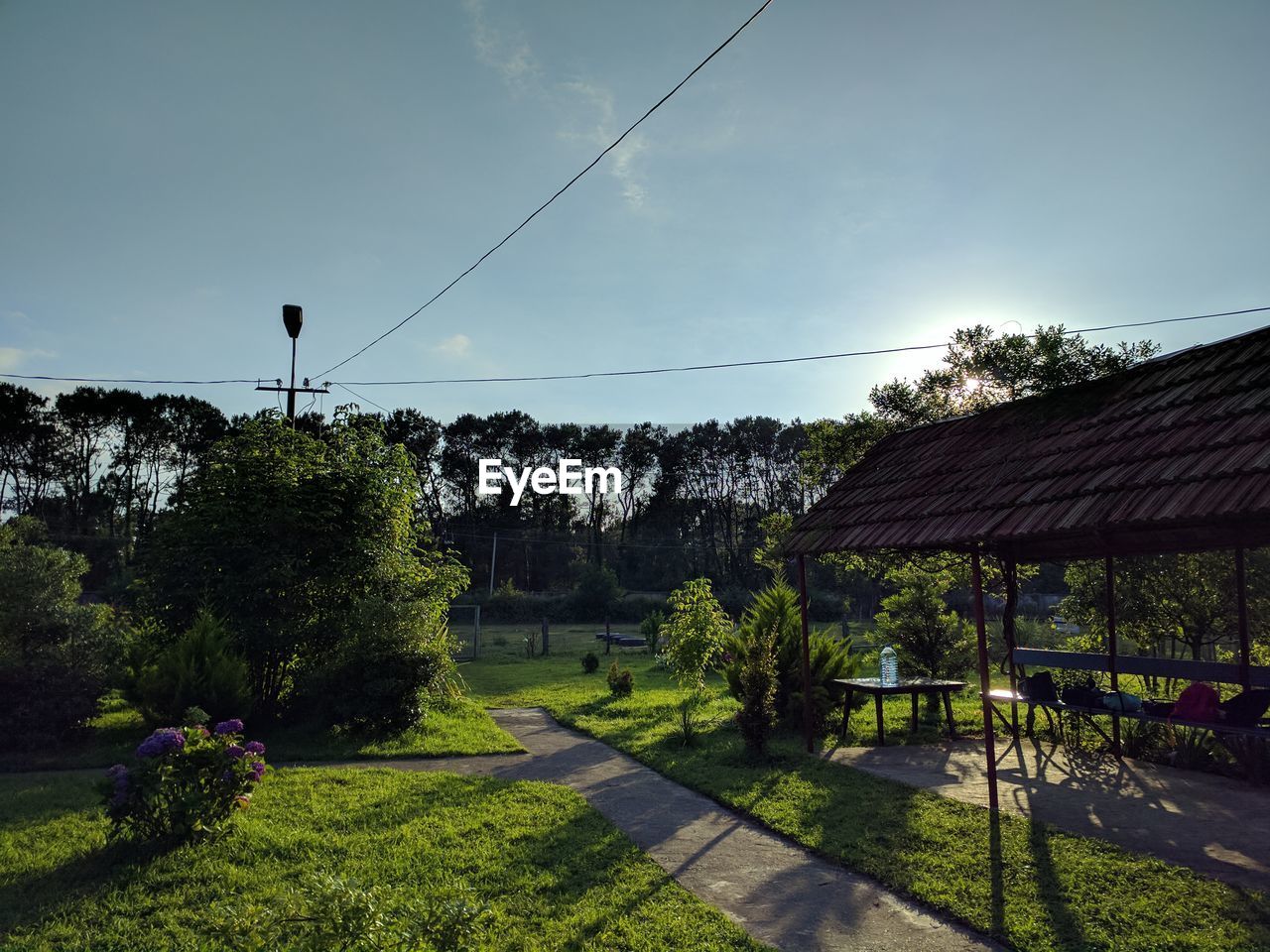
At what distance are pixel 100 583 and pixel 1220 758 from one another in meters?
47.8

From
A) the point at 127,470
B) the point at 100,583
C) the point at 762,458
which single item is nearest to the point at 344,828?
the point at 100,583

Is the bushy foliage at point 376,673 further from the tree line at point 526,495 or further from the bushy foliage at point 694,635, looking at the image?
the tree line at point 526,495

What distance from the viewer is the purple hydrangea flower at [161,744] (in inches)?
245

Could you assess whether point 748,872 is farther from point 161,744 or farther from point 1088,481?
point 161,744

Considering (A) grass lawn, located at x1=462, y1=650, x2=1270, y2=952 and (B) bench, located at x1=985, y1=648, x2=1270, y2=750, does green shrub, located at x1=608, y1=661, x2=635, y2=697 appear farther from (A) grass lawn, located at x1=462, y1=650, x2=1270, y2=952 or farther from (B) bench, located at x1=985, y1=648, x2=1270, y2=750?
(B) bench, located at x1=985, y1=648, x2=1270, y2=750

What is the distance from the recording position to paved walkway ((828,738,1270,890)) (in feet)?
20.1

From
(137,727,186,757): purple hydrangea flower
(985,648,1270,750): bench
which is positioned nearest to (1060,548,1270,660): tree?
(985,648,1270,750): bench

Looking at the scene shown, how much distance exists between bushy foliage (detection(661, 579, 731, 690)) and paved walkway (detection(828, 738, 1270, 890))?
4121mm

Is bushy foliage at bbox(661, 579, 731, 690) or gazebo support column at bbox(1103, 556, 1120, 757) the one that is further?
bushy foliage at bbox(661, 579, 731, 690)

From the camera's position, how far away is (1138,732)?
10039 mm

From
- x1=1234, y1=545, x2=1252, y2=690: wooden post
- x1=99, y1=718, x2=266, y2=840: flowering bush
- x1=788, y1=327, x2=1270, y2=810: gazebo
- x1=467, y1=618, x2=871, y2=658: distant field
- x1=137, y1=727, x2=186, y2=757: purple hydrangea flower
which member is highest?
x1=788, y1=327, x2=1270, y2=810: gazebo

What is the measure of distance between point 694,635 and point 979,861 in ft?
27.4

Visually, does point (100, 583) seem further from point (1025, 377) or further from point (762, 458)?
point (1025, 377)

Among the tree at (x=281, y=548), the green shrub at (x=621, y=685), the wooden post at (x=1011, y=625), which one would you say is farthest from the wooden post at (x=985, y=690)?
the green shrub at (x=621, y=685)
